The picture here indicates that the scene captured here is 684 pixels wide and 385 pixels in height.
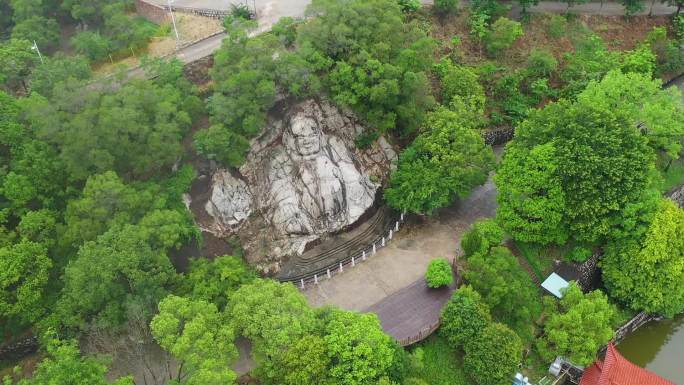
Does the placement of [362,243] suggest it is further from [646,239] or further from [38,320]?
[38,320]

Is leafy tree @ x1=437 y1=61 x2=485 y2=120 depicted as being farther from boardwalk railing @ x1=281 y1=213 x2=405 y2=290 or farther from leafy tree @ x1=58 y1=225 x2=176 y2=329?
leafy tree @ x1=58 y1=225 x2=176 y2=329

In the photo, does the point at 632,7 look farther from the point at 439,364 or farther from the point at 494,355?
the point at 439,364

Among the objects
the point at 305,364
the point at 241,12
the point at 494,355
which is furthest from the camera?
the point at 241,12

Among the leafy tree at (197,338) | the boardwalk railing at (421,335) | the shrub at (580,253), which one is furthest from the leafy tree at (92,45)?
the shrub at (580,253)

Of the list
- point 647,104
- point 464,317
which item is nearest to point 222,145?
point 464,317

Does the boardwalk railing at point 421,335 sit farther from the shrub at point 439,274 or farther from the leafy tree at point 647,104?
the leafy tree at point 647,104

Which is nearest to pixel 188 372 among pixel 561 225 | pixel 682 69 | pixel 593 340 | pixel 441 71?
pixel 593 340
